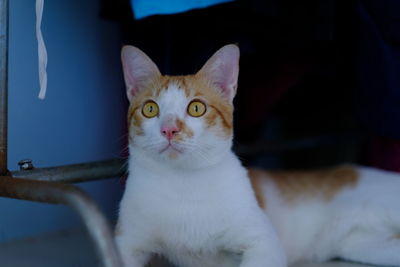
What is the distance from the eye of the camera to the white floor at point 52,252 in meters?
1.30

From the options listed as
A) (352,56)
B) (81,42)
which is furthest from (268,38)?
(81,42)

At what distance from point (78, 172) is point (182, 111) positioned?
0.41 m

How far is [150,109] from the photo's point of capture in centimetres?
122

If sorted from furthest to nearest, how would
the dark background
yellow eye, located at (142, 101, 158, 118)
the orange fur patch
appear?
the orange fur patch
the dark background
yellow eye, located at (142, 101, 158, 118)

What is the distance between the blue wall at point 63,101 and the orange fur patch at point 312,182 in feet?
1.99

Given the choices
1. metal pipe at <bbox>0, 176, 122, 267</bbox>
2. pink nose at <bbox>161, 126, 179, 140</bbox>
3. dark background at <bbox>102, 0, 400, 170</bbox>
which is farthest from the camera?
dark background at <bbox>102, 0, 400, 170</bbox>

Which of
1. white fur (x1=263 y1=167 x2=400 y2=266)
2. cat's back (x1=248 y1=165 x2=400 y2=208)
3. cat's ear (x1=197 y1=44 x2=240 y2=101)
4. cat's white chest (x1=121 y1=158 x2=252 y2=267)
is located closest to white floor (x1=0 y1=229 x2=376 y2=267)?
white fur (x1=263 y1=167 x2=400 y2=266)

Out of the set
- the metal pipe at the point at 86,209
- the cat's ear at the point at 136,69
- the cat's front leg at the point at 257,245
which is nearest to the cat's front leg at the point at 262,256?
the cat's front leg at the point at 257,245

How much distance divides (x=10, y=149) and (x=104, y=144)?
1.54ft

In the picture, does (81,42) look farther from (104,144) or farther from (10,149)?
(10,149)

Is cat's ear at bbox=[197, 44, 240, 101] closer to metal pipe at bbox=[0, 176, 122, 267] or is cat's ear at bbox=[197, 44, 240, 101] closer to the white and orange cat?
the white and orange cat

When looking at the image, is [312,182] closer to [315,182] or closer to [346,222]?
[315,182]

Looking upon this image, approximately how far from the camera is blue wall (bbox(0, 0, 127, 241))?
1.49m

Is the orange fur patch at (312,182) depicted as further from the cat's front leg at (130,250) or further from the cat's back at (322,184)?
the cat's front leg at (130,250)
